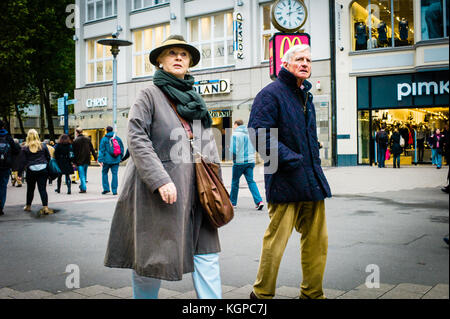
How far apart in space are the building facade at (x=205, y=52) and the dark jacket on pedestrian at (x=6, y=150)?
1556cm

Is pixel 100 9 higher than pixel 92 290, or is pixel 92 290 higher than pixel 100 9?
pixel 100 9

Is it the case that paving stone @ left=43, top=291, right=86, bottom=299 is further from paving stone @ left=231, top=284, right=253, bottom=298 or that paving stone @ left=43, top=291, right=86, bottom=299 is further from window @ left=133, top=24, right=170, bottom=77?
window @ left=133, top=24, right=170, bottom=77

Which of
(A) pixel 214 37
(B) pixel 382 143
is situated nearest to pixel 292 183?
(B) pixel 382 143

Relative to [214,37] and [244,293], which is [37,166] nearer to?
[244,293]

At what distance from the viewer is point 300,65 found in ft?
12.4

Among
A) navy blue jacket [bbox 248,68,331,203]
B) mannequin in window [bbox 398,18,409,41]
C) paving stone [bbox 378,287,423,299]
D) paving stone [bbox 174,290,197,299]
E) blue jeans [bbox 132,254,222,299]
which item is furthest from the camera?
mannequin in window [bbox 398,18,409,41]

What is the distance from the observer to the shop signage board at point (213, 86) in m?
26.0

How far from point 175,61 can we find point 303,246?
5.53 feet

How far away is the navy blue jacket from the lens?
3586 mm

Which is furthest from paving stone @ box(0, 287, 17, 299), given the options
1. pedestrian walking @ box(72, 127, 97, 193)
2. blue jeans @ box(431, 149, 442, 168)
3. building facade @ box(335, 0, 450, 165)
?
building facade @ box(335, 0, 450, 165)

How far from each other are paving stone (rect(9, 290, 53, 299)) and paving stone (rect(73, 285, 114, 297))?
257mm

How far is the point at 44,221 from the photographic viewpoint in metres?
8.84

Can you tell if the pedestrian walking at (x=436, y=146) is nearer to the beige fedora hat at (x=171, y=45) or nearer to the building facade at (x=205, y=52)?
the building facade at (x=205, y=52)
